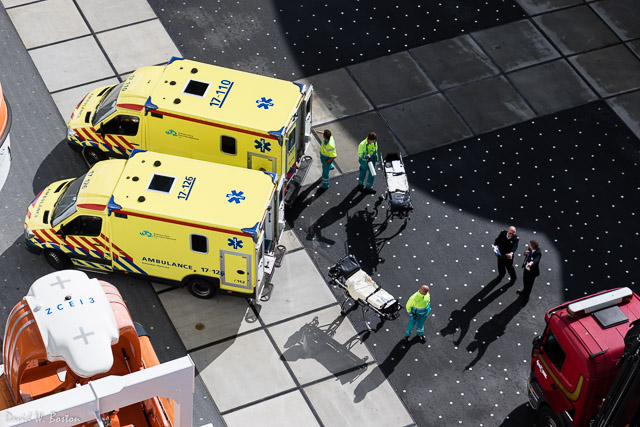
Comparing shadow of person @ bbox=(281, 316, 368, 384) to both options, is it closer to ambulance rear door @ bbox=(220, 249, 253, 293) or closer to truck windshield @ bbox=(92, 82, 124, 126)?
ambulance rear door @ bbox=(220, 249, 253, 293)

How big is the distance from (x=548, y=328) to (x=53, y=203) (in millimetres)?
10465

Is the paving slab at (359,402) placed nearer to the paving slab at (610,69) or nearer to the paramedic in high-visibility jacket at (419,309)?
the paramedic in high-visibility jacket at (419,309)

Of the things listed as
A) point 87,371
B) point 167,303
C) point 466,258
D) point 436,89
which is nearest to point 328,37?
point 436,89

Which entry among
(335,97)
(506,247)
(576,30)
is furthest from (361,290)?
(576,30)

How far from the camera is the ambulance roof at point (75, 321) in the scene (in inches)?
457

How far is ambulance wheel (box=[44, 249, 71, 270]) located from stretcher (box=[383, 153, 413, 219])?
7.13 meters

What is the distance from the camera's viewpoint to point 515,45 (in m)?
25.7

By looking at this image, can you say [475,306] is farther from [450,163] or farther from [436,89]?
[436,89]

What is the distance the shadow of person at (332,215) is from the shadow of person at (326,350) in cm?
239

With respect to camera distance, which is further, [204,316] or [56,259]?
[56,259]

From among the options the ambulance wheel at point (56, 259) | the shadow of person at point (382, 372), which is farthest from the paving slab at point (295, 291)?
the ambulance wheel at point (56, 259)

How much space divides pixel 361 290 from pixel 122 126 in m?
6.66

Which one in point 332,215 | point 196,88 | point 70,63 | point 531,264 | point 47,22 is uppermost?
point 196,88

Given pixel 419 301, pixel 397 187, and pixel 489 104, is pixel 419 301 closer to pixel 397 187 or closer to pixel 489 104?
pixel 397 187
